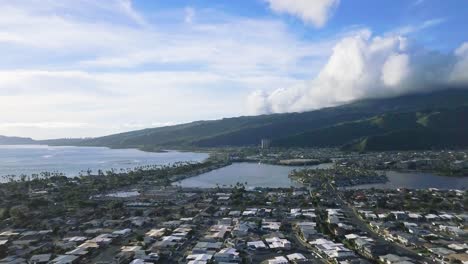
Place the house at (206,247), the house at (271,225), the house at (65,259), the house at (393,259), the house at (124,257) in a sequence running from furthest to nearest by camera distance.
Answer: the house at (271,225) < the house at (206,247) < the house at (124,257) < the house at (65,259) < the house at (393,259)

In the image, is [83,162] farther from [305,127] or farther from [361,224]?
[361,224]

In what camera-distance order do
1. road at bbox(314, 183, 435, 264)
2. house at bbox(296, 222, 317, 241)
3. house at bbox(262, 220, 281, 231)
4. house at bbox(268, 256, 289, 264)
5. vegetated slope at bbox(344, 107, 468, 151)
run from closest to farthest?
1. house at bbox(268, 256, 289, 264)
2. road at bbox(314, 183, 435, 264)
3. house at bbox(296, 222, 317, 241)
4. house at bbox(262, 220, 281, 231)
5. vegetated slope at bbox(344, 107, 468, 151)

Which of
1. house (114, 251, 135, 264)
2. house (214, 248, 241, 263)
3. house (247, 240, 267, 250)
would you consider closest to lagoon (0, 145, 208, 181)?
house (114, 251, 135, 264)

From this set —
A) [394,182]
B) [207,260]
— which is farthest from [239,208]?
[394,182]

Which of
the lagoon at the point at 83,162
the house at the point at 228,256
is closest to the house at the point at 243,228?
the house at the point at 228,256

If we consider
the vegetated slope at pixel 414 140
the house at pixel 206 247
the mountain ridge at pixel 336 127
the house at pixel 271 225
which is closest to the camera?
the house at pixel 206 247

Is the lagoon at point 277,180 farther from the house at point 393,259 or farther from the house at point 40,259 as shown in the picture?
the house at point 40,259

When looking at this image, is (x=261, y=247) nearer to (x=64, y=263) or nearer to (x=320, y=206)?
(x=64, y=263)

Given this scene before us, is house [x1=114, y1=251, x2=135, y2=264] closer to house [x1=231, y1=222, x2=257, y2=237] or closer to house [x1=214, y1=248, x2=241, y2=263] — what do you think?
house [x1=214, y1=248, x2=241, y2=263]
